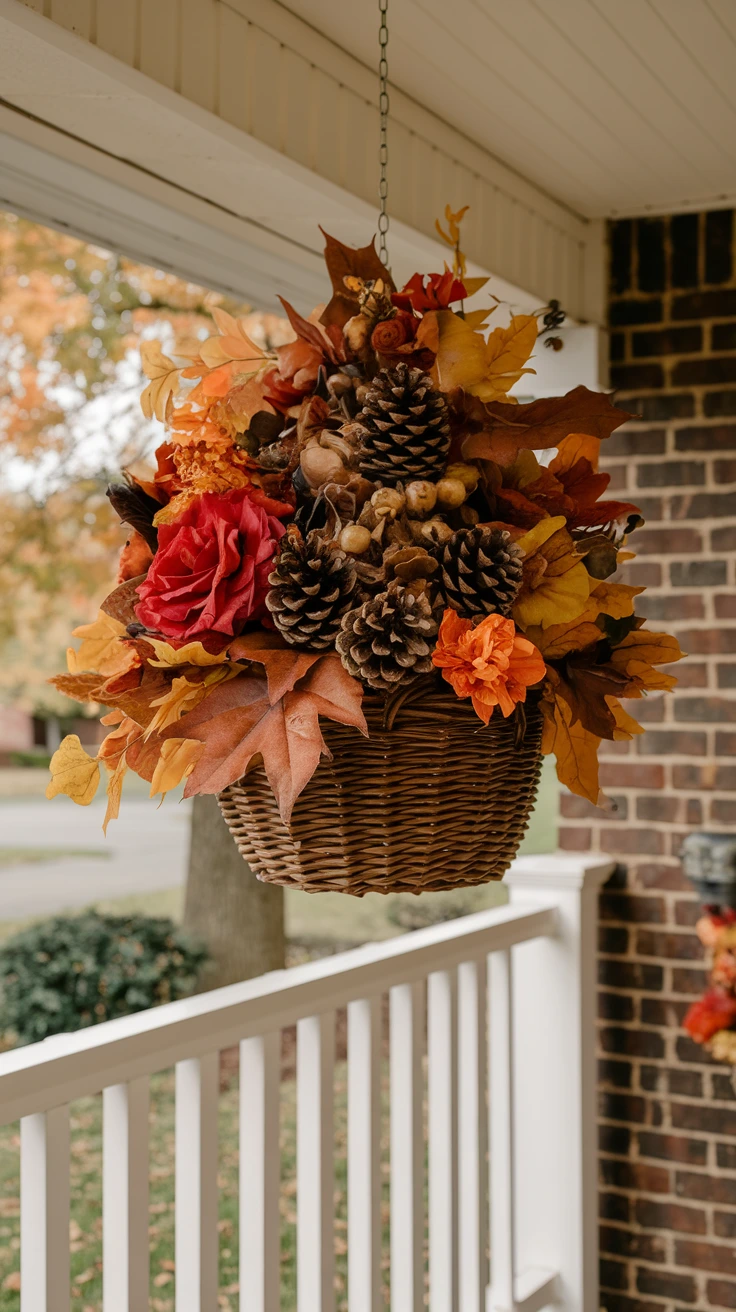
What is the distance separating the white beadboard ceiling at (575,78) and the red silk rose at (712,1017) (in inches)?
76.8

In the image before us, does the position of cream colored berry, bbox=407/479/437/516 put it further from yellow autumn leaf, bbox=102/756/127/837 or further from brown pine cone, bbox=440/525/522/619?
yellow autumn leaf, bbox=102/756/127/837

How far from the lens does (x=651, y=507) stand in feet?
10.0

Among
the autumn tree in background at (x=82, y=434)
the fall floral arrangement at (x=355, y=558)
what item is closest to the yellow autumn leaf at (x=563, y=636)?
the fall floral arrangement at (x=355, y=558)

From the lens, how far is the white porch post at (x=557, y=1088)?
8.97 ft

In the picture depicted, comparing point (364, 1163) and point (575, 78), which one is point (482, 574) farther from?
point (575, 78)

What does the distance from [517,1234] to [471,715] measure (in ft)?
7.30

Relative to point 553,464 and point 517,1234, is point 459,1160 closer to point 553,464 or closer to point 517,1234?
point 517,1234

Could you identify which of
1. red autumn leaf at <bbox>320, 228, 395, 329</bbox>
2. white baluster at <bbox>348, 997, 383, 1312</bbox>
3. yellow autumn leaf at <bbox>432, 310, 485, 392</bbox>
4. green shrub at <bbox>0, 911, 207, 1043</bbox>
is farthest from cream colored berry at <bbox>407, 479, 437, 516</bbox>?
green shrub at <bbox>0, 911, 207, 1043</bbox>

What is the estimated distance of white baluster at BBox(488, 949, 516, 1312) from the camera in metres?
2.42

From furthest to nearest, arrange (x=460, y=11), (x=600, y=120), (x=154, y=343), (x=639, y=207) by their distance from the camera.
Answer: (x=639, y=207)
(x=600, y=120)
(x=460, y=11)
(x=154, y=343)

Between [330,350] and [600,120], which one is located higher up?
[600,120]

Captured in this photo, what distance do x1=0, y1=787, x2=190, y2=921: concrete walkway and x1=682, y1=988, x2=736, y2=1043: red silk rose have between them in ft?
14.2

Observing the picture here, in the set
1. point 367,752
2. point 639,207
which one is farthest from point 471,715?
point 639,207

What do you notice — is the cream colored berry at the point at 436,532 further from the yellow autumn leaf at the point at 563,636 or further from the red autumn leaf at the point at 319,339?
the red autumn leaf at the point at 319,339
